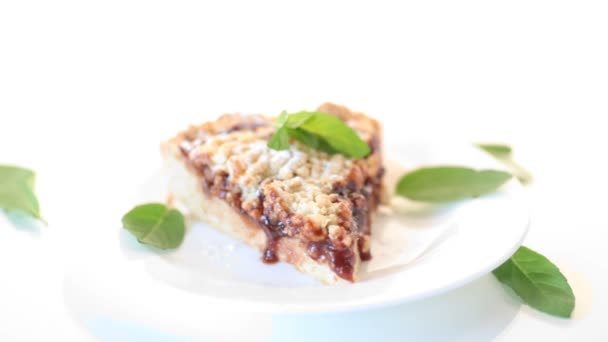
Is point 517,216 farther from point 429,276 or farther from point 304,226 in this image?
point 304,226

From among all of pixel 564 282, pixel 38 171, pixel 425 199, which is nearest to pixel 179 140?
pixel 38 171

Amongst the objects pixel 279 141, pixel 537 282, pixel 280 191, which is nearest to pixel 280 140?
pixel 279 141

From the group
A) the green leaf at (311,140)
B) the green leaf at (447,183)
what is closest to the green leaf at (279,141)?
the green leaf at (311,140)

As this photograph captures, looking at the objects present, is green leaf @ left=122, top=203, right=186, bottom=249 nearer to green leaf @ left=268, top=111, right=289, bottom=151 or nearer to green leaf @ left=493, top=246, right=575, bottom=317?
green leaf @ left=268, top=111, right=289, bottom=151

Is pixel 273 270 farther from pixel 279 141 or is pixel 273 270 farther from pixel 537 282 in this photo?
pixel 537 282

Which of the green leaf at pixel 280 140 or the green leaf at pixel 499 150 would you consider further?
the green leaf at pixel 499 150

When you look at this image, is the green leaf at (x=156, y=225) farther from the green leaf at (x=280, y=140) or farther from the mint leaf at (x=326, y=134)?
the mint leaf at (x=326, y=134)
